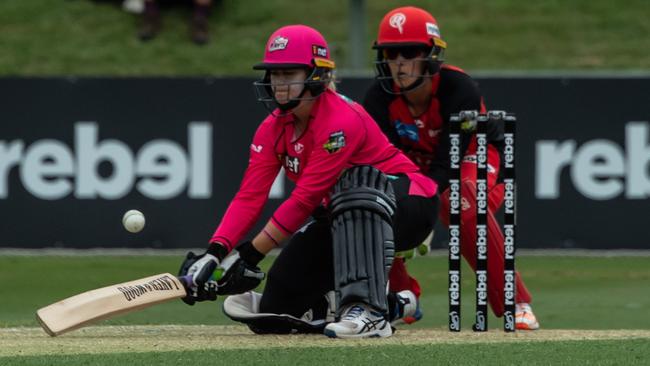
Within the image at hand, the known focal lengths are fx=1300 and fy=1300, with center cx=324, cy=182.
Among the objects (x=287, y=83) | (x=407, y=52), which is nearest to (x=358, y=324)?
(x=287, y=83)

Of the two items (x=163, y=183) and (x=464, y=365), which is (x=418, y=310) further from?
(x=163, y=183)

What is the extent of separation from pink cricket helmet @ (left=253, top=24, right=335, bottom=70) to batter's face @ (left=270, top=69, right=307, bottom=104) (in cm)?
7

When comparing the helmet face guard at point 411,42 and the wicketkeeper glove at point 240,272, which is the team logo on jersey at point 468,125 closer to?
the helmet face guard at point 411,42

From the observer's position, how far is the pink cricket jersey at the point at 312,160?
625 cm

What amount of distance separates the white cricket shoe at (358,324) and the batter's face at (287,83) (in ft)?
3.45

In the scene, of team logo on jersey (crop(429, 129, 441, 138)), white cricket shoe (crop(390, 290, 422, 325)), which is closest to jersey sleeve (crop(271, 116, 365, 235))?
white cricket shoe (crop(390, 290, 422, 325))

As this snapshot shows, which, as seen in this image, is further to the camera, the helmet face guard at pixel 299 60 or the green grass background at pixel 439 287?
the green grass background at pixel 439 287

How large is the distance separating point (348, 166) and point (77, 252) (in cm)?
632

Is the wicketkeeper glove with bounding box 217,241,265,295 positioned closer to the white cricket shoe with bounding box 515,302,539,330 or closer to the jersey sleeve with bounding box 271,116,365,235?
the jersey sleeve with bounding box 271,116,365,235

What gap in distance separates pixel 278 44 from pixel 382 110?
1.41m

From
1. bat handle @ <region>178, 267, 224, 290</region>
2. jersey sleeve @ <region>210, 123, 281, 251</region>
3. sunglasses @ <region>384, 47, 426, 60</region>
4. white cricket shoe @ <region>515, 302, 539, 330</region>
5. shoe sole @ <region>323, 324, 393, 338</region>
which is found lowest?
white cricket shoe @ <region>515, 302, 539, 330</region>

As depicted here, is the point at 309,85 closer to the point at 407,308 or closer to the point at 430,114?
the point at 430,114

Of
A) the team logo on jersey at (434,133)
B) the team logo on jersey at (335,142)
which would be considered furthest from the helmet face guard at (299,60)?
the team logo on jersey at (434,133)

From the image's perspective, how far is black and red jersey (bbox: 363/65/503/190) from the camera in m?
7.34
